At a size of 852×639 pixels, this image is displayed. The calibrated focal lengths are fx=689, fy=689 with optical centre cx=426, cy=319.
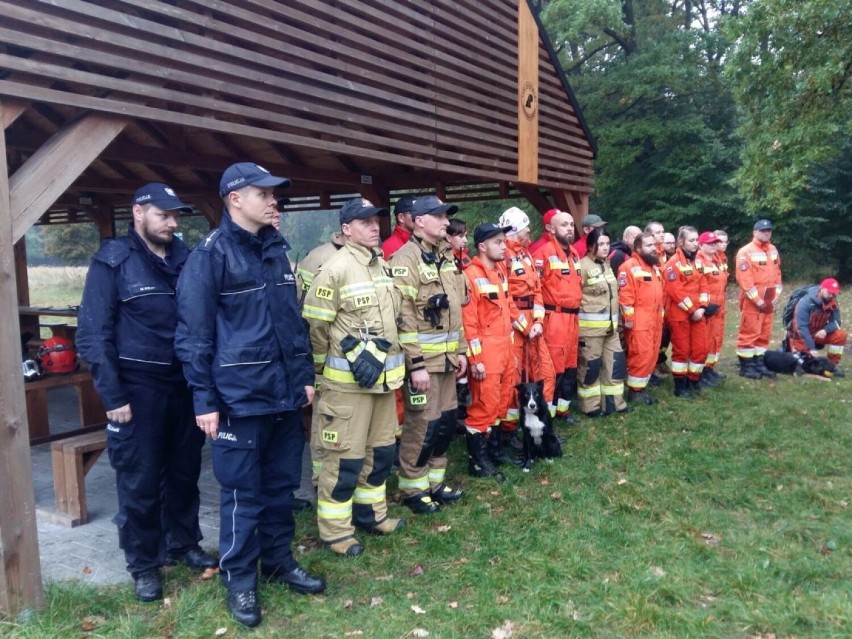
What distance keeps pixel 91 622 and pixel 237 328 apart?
1.69 meters

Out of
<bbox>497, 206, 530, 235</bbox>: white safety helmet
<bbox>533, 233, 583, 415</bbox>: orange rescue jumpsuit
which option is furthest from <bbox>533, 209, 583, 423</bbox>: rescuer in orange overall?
<bbox>497, 206, 530, 235</bbox>: white safety helmet

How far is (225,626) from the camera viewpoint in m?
3.49

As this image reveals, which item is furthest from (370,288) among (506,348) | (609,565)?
(609,565)

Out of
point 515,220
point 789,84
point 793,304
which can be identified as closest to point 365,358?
point 515,220

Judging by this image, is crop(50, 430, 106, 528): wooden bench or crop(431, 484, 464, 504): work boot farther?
crop(431, 484, 464, 504): work boot

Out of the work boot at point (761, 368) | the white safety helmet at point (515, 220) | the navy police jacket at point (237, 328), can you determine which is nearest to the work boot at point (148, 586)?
the navy police jacket at point (237, 328)

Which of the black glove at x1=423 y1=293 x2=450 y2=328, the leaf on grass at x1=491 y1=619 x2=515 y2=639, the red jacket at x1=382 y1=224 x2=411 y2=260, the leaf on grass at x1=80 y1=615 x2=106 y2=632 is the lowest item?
the leaf on grass at x1=491 y1=619 x2=515 y2=639

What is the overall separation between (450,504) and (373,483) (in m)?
0.84

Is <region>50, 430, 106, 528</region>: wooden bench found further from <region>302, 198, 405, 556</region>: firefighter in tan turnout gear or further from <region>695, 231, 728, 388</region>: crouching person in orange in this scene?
<region>695, 231, 728, 388</region>: crouching person in orange

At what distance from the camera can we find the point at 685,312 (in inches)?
330

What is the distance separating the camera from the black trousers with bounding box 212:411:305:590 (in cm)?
347

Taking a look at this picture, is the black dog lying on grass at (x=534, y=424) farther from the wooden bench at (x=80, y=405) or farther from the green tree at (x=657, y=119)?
the green tree at (x=657, y=119)

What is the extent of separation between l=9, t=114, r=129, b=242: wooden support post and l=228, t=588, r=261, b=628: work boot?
2100 millimetres

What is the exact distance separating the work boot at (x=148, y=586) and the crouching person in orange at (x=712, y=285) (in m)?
6.85
